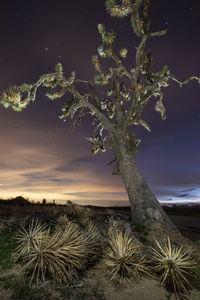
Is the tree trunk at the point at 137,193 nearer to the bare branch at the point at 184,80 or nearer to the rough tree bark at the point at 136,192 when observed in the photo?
the rough tree bark at the point at 136,192

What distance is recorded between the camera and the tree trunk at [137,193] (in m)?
9.62

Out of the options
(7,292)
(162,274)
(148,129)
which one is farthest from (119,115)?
(7,292)

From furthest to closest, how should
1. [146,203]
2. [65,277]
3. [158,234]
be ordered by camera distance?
[146,203] < [158,234] < [65,277]

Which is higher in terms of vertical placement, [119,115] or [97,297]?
[119,115]

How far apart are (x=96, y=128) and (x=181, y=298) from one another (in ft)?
39.1

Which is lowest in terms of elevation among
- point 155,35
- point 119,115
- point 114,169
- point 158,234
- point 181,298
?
point 181,298

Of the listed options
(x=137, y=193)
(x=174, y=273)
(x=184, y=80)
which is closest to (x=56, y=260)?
(x=174, y=273)

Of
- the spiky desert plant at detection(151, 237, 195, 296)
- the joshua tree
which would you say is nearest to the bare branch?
the joshua tree

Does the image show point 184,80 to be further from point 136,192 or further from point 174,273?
point 174,273

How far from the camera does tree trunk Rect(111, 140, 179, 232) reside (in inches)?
379

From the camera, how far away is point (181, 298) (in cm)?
360

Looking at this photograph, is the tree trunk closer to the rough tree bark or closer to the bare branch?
the rough tree bark

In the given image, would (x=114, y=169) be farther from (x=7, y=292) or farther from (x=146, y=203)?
(x=7, y=292)

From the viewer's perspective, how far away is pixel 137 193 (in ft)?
34.1
